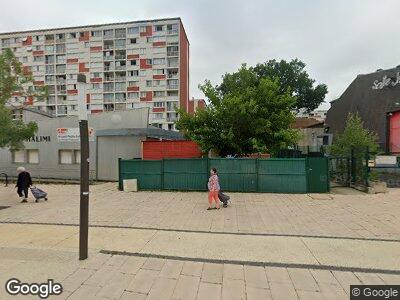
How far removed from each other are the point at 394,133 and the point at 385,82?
519 centimetres

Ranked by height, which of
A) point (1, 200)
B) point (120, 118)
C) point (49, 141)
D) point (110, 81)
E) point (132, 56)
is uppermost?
point (132, 56)

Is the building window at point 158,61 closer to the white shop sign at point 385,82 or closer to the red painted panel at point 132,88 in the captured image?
the red painted panel at point 132,88

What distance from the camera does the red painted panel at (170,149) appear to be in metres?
17.5

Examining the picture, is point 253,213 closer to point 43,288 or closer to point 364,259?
point 364,259

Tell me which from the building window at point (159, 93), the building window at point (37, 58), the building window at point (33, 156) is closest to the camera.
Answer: the building window at point (33, 156)

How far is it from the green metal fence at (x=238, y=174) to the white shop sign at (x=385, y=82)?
762 inches

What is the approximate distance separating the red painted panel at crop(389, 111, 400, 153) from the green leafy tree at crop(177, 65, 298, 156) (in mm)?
15255

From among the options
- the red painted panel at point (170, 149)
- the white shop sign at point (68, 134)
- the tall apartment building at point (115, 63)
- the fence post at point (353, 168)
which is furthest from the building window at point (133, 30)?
the fence post at point (353, 168)

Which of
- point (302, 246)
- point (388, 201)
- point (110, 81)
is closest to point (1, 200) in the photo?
point (302, 246)

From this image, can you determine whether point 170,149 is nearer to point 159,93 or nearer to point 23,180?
point 23,180

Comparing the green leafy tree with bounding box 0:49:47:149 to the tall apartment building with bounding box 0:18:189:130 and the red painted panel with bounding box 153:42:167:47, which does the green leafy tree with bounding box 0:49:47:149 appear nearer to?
the tall apartment building with bounding box 0:18:189:130

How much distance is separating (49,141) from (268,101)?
15.5 m

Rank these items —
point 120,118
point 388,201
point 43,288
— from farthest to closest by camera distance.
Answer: point 120,118 < point 388,201 < point 43,288

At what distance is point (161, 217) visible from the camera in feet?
28.3
